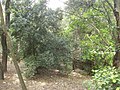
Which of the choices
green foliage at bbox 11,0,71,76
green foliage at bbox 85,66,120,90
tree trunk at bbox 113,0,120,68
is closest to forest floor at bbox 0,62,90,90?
green foliage at bbox 11,0,71,76

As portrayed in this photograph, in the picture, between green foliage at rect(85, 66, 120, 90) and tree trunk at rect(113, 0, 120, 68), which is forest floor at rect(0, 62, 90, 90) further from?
green foliage at rect(85, 66, 120, 90)

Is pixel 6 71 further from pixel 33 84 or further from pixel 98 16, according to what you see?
pixel 98 16

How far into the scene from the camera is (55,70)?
9.80 m

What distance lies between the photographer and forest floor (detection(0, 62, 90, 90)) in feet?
24.8

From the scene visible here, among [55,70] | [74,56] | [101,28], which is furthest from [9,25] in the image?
[101,28]

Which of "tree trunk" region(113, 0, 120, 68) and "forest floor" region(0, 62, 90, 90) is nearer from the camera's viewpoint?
"tree trunk" region(113, 0, 120, 68)

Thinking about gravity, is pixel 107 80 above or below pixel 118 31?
below

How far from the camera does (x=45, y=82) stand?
27.1 ft

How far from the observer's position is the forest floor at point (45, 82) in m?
7.57

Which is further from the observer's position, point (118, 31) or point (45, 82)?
point (45, 82)

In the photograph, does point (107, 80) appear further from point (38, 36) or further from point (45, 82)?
point (38, 36)

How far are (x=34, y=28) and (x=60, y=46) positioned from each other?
59.4 inches

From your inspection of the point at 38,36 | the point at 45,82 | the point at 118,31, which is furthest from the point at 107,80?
the point at 38,36

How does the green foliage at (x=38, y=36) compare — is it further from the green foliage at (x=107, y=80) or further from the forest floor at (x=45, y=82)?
the green foliage at (x=107, y=80)
